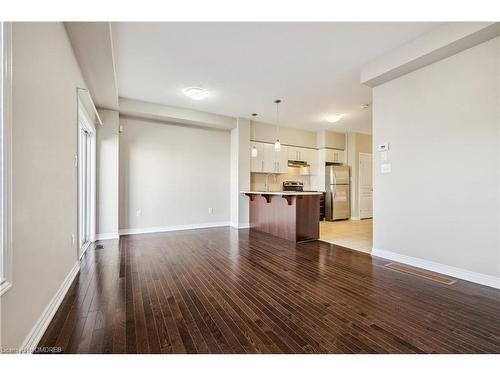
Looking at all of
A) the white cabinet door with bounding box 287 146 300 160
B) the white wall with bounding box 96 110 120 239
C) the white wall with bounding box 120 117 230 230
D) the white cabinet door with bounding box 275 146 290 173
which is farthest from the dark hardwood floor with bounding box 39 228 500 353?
the white cabinet door with bounding box 287 146 300 160

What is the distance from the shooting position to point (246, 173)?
595 centimetres

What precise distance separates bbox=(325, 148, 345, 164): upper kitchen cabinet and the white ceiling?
7.87 ft

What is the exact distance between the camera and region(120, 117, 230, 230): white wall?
16.5 ft

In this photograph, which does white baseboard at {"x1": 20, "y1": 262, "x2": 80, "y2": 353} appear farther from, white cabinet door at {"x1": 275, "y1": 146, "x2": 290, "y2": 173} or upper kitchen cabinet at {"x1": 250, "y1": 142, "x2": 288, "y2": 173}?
white cabinet door at {"x1": 275, "y1": 146, "x2": 290, "y2": 173}

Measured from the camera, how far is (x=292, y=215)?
442 cm

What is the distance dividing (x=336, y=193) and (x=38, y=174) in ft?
22.9

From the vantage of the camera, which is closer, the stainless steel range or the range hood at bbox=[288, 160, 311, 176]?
the stainless steel range

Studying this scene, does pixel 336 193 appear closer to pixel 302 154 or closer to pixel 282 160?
pixel 302 154

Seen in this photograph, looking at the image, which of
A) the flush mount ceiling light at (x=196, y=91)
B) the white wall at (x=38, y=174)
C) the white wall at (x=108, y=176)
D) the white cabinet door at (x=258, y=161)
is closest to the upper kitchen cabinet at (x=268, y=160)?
the white cabinet door at (x=258, y=161)

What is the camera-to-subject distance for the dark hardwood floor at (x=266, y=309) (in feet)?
4.88

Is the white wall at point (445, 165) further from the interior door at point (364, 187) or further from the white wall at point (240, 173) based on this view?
the interior door at point (364, 187)

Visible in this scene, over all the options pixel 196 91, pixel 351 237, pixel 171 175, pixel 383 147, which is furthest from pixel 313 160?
pixel 196 91

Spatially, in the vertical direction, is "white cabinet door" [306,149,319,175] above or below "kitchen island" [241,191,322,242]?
above
